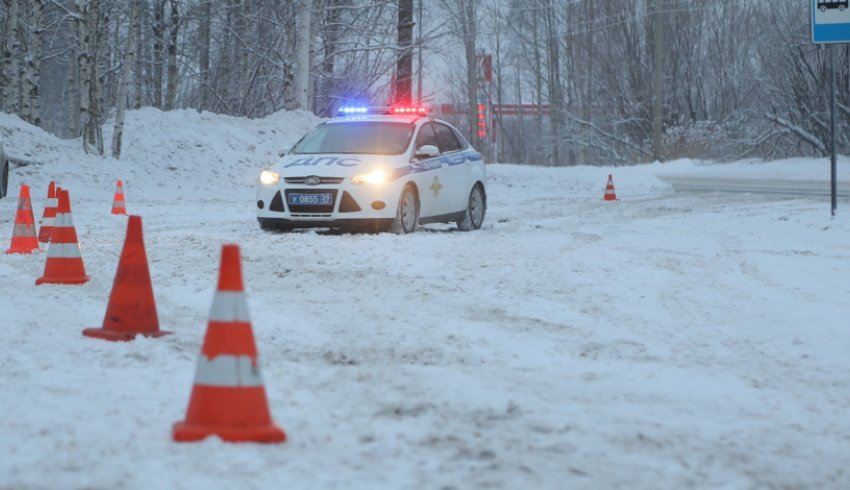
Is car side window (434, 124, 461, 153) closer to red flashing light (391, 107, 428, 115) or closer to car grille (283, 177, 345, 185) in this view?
red flashing light (391, 107, 428, 115)

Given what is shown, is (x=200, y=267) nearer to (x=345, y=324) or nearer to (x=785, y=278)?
(x=345, y=324)

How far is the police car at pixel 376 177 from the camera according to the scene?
13.7 m

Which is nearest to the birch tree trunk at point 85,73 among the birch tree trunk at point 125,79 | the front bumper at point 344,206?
the birch tree trunk at point 125,79

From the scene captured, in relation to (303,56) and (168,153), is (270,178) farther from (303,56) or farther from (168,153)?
(303,56)

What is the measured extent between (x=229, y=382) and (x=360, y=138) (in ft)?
35.3

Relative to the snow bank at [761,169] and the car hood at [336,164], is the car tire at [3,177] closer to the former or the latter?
the car hood at [336,164]

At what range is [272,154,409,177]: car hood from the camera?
13.8 metres

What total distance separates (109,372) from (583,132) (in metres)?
49.2

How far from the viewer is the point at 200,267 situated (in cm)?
1021

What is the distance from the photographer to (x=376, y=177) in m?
13.8

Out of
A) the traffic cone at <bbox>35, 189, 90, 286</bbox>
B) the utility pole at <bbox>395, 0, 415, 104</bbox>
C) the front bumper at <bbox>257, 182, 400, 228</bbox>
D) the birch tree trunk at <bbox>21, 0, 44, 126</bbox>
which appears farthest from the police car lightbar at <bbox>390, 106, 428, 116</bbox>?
the birch tree trunk at <bbox>21, 0, 44, 126</bbox>

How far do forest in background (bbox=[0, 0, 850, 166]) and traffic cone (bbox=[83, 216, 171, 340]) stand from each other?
69.2 ft

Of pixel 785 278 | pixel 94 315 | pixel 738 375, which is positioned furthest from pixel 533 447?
pixel 785 278

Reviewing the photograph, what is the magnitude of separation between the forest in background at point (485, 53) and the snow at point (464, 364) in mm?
17967
